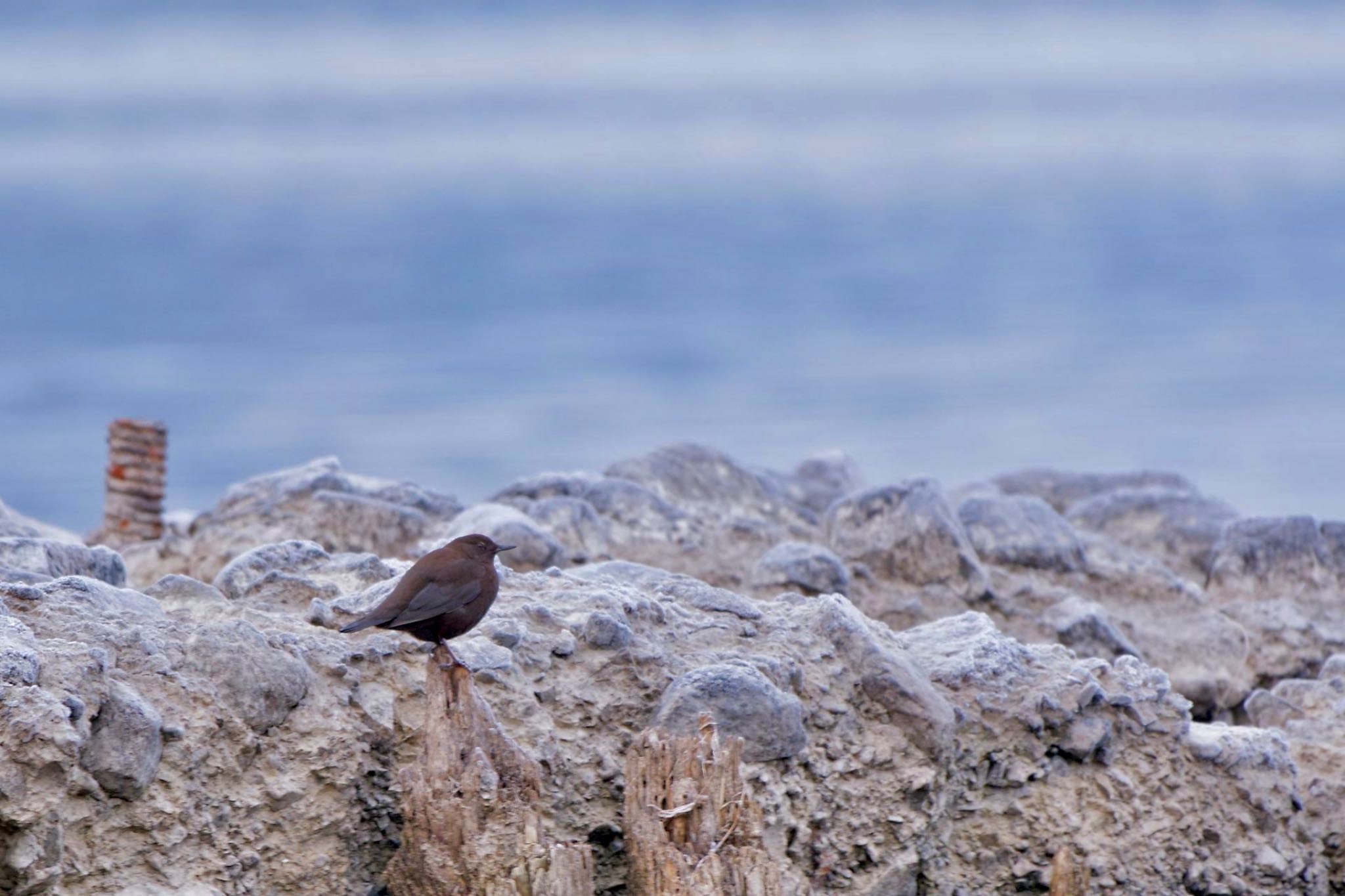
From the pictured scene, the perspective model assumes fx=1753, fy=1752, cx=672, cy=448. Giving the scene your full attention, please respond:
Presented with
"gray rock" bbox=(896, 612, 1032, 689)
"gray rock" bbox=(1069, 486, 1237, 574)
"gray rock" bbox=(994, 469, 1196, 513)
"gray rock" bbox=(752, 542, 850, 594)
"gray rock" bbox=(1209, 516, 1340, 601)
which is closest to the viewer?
"gray rock" bbox=(896, 612, 1032, 689)

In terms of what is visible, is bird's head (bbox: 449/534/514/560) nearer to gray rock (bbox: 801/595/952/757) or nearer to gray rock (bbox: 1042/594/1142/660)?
gray rock (bbox: 801/595/952/757)

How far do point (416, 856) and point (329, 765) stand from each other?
42 cm

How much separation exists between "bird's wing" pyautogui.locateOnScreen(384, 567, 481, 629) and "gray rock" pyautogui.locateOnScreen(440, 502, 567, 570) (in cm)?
298

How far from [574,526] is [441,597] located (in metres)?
4.03

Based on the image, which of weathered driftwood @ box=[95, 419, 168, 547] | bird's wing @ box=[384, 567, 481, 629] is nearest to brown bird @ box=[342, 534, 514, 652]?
bird's wing @ box=[384, 567, 481, 629]

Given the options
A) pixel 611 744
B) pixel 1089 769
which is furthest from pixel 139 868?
pixel 1089 769

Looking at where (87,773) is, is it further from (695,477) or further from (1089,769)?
(695,477)

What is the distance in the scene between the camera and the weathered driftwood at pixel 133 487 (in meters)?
10.3

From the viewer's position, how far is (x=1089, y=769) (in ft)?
21.8

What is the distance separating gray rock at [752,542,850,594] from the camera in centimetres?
871

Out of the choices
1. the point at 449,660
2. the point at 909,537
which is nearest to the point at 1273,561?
the point at 909,537

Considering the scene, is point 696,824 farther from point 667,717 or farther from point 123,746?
point 123,746

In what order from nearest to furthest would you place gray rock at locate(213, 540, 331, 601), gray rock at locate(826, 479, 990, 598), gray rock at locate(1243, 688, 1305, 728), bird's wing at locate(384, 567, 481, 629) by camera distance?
bird's wing at locate(384, 567, 481, 629) → gray rock at locate(213, 540, 331, 601) → gray rock at locate(1243, 688, 1305, 728) → gray rock at locate(826, 479, 990, 598)

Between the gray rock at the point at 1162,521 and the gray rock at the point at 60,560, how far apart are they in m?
6.71
